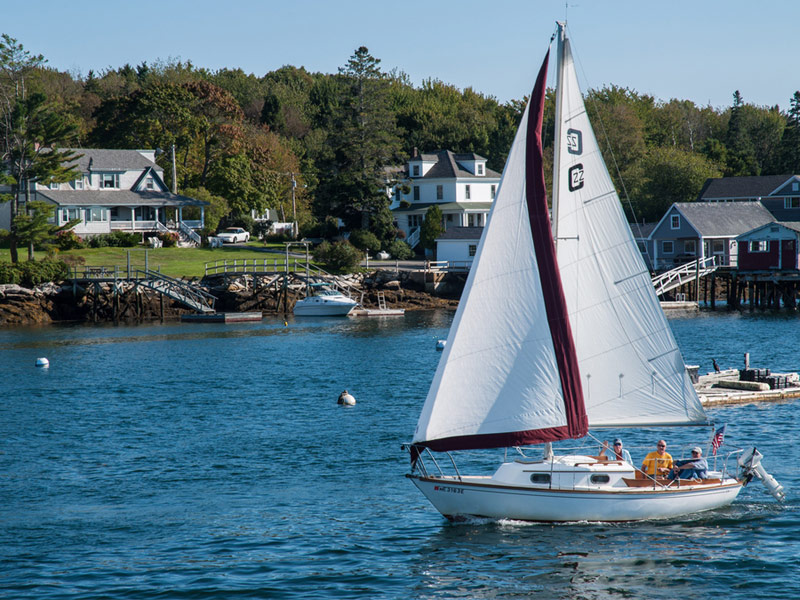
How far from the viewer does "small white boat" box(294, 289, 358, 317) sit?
79562mm

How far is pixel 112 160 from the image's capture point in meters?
99.9

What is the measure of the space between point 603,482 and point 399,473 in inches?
316

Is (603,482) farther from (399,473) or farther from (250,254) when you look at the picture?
(250,254)

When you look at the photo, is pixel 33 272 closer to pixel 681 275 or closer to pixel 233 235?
pixel 233 235

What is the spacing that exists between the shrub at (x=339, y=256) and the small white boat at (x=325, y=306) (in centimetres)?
1053

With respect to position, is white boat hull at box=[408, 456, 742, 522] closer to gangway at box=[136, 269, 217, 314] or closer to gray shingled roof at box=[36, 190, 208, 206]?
gangway at box=[136, 269, 217, 314]

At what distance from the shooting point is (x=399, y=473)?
2738 centimetres

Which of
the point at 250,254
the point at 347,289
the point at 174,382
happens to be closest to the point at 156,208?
the point at 250,254

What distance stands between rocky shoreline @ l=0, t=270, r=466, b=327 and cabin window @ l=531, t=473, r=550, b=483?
207 feet

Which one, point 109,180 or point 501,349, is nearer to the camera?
point 501,349

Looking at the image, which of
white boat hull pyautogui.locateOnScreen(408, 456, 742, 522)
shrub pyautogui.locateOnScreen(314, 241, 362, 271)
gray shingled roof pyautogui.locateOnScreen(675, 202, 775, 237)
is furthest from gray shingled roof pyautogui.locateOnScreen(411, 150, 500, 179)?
white boat hull pyautogui.locateOnScreen(408, 456, 742, 522)

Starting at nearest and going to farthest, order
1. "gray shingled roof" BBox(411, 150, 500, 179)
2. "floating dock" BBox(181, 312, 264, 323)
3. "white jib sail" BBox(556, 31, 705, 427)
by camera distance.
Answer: "white jib sail" BBox(556, 31, 705, 427), "floating dock" BBox(181, 312, 264, 323), "gray shingled roof" BBox(411, 150, 500, 179)

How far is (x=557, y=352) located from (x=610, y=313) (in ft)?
5.44

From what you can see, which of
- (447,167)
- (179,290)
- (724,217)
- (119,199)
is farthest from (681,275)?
(119,199)
